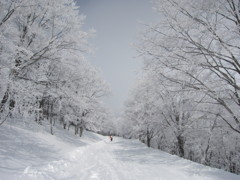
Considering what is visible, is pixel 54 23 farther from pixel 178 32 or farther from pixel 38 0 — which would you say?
pixel 178 32

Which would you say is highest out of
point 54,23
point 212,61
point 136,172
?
point 54,23

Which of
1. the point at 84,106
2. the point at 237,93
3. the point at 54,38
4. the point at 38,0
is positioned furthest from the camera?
the point at 84,106

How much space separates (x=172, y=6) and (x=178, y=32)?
3.20 feet

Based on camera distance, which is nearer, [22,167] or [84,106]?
[22,167]

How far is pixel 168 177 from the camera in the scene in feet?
20.9

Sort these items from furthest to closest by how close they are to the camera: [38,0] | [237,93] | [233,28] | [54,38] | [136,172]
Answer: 1. [54,38]
2. [38,0]
3. [136,172]
4. [237,93]
5. [233,28]

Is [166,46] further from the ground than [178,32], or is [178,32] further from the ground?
[178,32]

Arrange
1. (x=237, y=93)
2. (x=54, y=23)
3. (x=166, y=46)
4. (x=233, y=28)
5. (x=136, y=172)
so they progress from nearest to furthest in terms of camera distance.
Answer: (x=233, y=28)
(x=237, y=93)
(x=166, y=46)
(x=136, y=172)
(x=54, y=23)

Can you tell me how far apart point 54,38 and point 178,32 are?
5.73 metres

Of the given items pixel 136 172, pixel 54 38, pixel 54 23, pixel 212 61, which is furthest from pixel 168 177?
pixel 54 23

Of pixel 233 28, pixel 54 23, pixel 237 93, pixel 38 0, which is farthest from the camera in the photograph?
pixel 54 23

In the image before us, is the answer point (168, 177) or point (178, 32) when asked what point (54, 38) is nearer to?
point (178, 32)

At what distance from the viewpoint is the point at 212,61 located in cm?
608

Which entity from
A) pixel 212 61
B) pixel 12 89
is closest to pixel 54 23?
pixel 12 89
